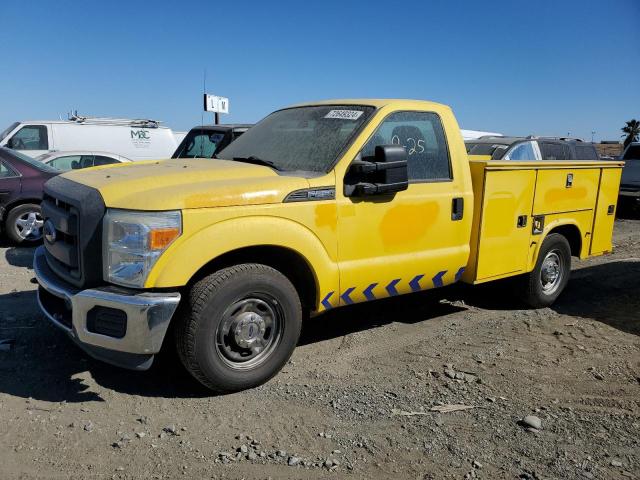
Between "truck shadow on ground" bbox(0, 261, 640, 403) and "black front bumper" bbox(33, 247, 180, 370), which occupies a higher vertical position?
"black front bumper" bbox(33, 247, 180, 370)

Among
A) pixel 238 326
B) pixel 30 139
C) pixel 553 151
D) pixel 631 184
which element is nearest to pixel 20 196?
pixel 30 139

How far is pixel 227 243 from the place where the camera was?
3.55m

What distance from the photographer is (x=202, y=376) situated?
363 centimetres

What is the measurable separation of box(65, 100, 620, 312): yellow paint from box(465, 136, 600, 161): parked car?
4.72 m

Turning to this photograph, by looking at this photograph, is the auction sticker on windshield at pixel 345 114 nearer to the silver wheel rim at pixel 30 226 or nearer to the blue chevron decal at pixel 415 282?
the blue chevron decal at pixel 415 282

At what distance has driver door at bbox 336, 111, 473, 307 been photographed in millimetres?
4184

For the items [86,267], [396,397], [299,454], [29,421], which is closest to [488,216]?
[396,397]

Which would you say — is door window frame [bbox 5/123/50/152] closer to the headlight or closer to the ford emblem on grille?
the ford emblem on grille

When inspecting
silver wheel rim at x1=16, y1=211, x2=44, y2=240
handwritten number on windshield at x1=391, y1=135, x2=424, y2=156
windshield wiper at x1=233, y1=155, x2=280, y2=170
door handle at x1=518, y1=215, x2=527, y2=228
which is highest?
handwritten number on windshield at x1=391, y1=135, x2=424, y2=156

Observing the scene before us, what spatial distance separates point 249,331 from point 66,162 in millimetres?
8834

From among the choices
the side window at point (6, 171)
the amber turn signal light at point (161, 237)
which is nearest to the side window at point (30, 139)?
the side window at point (6, 171)

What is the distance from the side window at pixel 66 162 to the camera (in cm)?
1085

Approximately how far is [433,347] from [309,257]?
5.19 ft

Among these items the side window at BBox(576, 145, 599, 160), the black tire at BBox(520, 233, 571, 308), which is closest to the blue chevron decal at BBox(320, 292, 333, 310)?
the black tire at BBox(520, 233, 571, 308)
